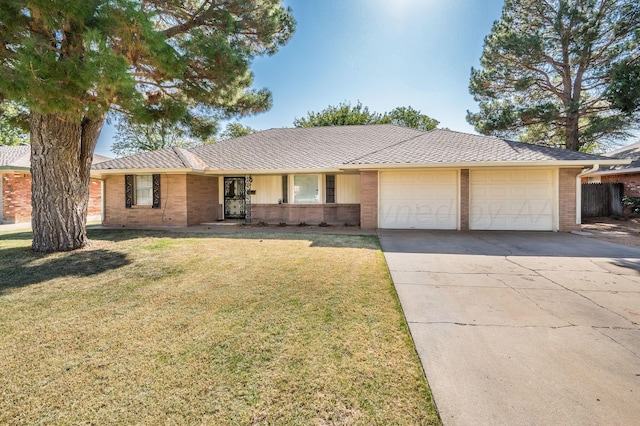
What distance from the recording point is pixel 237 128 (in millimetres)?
33438

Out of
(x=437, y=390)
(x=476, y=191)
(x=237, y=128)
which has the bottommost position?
(x=437, y=390)

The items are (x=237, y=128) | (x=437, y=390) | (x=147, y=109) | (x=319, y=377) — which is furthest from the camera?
(x=237, y=128)

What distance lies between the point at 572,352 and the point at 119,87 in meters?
7.30

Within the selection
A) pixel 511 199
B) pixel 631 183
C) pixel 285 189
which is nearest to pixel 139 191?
pixel 285 189

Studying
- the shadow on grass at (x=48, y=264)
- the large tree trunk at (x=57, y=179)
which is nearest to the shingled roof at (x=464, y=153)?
the shadow on grass at (x=48, y=264)

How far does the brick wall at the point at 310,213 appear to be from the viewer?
12617 mm

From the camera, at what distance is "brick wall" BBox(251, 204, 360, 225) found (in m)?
12.6

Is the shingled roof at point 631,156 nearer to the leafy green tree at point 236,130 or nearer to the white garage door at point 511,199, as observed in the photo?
the white garage door at point 511,199

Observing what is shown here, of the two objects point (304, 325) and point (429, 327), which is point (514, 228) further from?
point (304, 325)

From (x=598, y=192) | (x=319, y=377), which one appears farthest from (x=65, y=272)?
(x=598, y=192)

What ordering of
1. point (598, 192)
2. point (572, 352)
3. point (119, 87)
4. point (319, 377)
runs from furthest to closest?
1. point (598, 192)
2. point (119, 87)
3. point (572, 352)
4. point (319, 377)

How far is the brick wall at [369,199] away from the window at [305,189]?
8.17 feet

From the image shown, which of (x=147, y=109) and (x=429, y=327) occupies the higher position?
(x=147, y=109)

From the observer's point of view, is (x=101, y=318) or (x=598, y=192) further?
(x=598, y=192)
